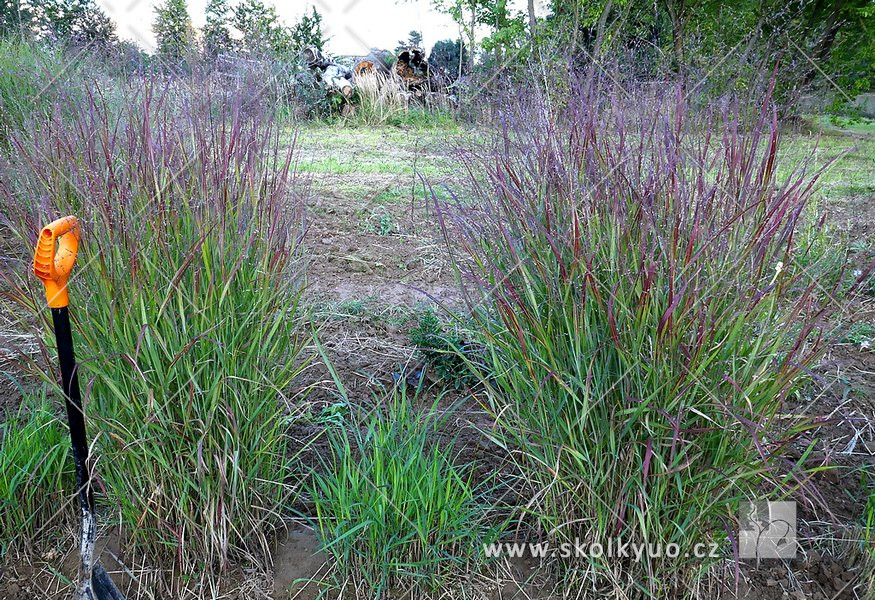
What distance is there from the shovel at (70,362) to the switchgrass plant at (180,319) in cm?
7

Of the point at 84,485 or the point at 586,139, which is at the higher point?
the point at 586,139

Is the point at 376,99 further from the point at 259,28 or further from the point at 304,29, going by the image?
the point at 259,28

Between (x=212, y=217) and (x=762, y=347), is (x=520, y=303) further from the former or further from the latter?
(x=212, y=217)

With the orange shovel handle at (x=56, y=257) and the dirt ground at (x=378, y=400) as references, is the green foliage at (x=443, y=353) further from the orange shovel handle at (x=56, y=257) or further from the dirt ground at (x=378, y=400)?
the orange shovel handle at (x=56, y=257)

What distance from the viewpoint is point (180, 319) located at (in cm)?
164

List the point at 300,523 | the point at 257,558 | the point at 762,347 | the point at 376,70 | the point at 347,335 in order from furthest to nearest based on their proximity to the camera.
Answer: the point at 376,70 → the point at 347,335 → the point at 300,523 → the point at 257,558 → the point at 762,347

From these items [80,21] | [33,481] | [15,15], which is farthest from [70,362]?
[15,15]

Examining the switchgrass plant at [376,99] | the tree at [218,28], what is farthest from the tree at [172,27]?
the switchgrass plant at [376,99]

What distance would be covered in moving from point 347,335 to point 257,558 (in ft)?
4.29

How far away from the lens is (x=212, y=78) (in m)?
2.02

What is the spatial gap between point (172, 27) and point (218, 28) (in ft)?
0.64

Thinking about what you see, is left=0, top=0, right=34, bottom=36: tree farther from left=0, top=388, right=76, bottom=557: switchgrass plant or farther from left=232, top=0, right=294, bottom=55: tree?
left=0, top=388, right=76, bottom=557: switchgrass plant

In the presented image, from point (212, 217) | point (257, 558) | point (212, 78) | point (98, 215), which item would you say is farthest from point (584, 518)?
point (212, 78)

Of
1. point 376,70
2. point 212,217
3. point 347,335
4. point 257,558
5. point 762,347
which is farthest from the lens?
point 376,70
